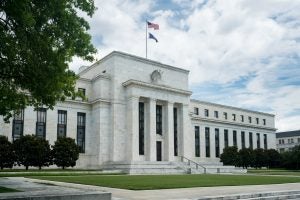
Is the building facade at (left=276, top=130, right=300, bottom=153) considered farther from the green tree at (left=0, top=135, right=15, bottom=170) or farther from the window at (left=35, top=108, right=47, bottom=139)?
the green tree at (left=0, top=135, right=15, bottom=170)

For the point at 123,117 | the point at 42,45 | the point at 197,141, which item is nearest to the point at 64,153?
the point at 123,117

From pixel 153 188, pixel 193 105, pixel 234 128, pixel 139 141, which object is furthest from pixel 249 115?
pixel 153 188

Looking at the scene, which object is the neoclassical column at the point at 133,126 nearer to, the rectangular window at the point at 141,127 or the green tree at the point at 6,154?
the rectangular window at the point at 141,127

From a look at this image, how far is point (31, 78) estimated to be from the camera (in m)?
16.0

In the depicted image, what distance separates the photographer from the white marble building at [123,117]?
5166cm

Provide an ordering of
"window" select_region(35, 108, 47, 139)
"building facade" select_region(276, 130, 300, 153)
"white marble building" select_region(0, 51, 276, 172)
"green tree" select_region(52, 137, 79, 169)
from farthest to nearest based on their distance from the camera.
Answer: "building facade" select_region(276, 130, 300, 153)
"white marble building" select_region(0, 51, 276, 172)
"window" select_region(35, 108, 47, 139)
"green tree" select_region(52, 137, 79, 169)

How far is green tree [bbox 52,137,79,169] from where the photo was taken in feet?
148

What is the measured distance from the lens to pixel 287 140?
128250 millimetres

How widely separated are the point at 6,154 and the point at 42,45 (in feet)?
98.6

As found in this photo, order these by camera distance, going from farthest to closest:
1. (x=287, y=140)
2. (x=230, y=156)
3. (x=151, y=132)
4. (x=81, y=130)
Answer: (x=287, y=140) → (x=230, y=156) → (x=81, y=130) → (x=151, y=132)

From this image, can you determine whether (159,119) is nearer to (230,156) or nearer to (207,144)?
(230,156)

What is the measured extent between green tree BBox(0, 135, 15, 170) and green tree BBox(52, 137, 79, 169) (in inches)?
207

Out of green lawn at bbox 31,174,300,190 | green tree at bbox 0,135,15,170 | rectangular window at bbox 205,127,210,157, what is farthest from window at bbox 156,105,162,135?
green lawn at bbox 31,174,300,190

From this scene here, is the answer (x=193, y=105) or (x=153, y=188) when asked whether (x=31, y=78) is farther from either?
(x=193, y=105)
